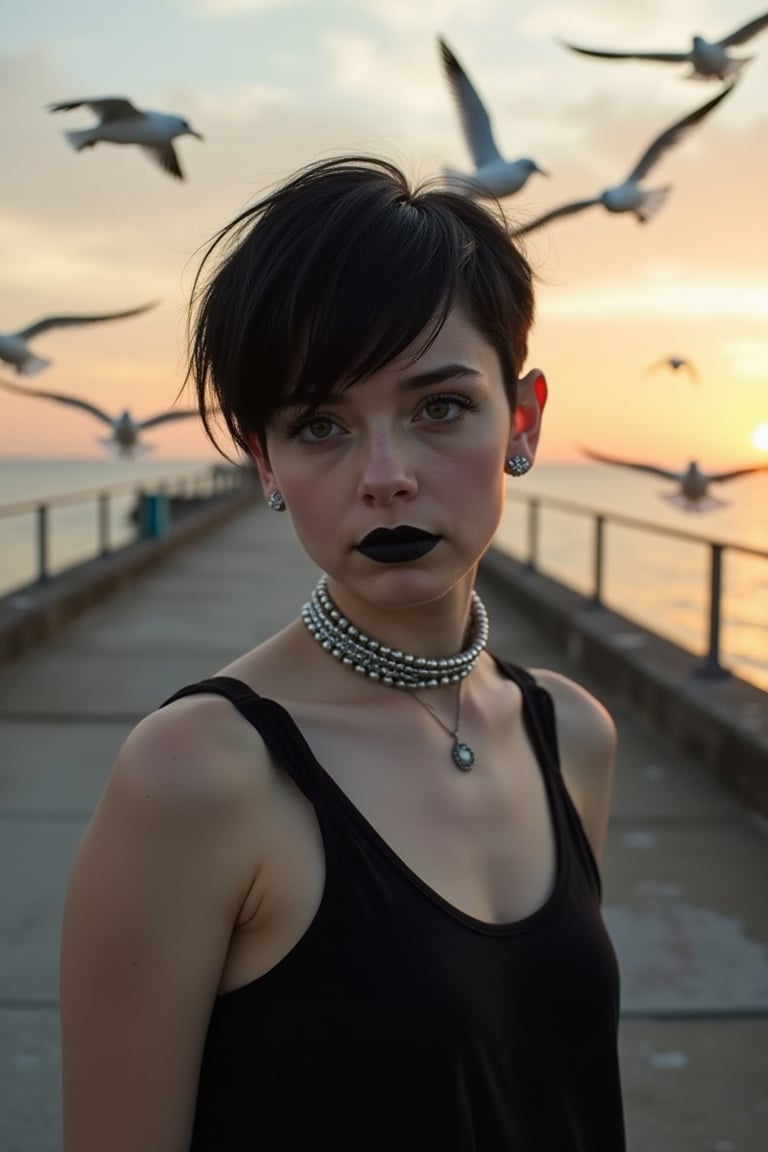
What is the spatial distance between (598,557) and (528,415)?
7984mm

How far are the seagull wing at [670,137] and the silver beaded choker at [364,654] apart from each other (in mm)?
769

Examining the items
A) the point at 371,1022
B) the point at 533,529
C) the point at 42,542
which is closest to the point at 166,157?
the point at 371,1022

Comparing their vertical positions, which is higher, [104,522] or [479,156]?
[479,156]

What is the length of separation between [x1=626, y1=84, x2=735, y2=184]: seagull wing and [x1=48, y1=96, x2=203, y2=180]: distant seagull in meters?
0.63

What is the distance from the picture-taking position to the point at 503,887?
1421mm

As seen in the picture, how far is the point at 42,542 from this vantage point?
10234 mm

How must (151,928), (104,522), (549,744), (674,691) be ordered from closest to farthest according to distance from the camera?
(151,928) → (549,744) → (674,691) → (104,522)

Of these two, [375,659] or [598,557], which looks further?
[598,557]

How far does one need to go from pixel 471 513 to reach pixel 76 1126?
736mm

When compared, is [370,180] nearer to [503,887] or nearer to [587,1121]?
Answer: [503,887]

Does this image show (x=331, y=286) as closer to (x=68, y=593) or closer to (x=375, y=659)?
(x=375, y=659)

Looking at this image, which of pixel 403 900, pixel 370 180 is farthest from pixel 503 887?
pixel 370 180

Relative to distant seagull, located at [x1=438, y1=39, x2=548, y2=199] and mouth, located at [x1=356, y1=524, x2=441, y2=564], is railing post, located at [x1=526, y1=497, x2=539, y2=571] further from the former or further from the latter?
mouth, located at [x1=356, y1=524, x2=441, y2=564]

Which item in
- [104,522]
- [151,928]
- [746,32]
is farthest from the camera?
[104,522]
